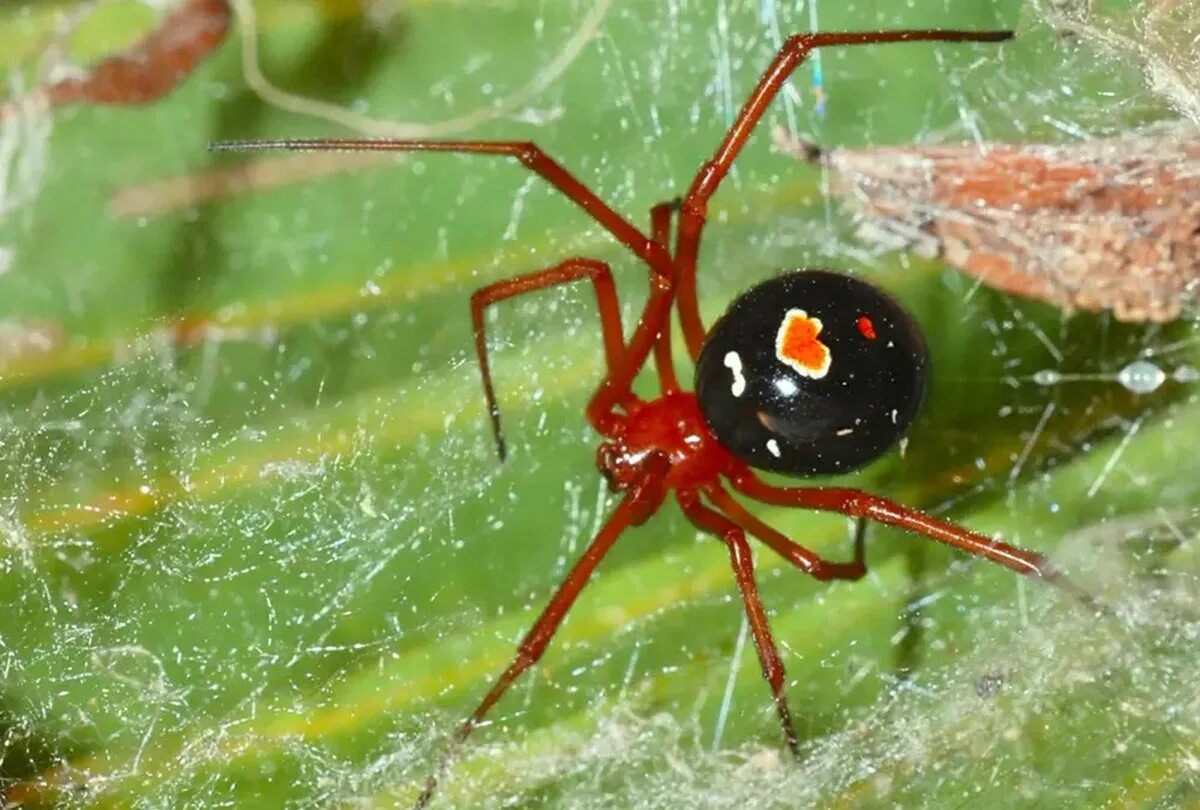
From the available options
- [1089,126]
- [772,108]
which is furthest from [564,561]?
[1089,126]

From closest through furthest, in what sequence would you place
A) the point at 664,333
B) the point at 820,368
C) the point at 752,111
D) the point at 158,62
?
the point at 820,368 < the point at 752,111 < the point at 664,333 < the point at 158,62

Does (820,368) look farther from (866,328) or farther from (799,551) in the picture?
(799,551)

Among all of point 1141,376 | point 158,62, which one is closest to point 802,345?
point 1141,376

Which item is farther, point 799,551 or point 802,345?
point 799,551

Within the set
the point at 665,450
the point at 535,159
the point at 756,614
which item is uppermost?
the point at 535,159

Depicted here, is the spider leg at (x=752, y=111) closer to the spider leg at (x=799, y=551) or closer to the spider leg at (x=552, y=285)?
the spider leg at (x=552, y=285)

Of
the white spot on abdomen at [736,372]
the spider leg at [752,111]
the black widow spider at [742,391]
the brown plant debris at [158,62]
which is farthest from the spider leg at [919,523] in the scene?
the brown plant debris at [158,62]

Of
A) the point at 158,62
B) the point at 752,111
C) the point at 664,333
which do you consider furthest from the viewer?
the point at 158,62

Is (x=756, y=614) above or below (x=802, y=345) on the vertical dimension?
below
